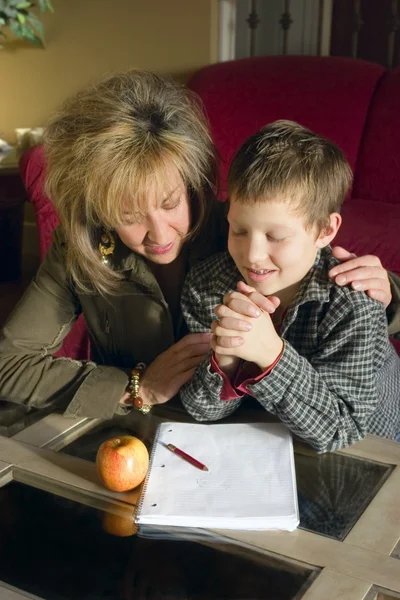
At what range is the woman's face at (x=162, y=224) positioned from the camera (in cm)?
123

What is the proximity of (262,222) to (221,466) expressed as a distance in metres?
0.37

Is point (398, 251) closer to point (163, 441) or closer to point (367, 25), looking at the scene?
point (163, 441)

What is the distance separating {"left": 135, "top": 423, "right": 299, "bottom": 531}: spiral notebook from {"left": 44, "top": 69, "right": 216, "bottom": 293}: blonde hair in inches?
16.0

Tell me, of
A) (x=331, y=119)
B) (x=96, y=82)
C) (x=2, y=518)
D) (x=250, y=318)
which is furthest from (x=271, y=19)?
(x=2, y=518)

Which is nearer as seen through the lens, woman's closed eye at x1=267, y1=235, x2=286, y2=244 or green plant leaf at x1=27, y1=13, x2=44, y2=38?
woman's closed eye at x1=267, y1=235, x2=286, y2=244

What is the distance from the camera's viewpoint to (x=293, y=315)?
116 cm

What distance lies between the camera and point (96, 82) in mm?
1358

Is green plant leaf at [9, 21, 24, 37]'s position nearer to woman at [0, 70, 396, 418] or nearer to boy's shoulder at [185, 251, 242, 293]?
woman at [0, 70, 396, 418]

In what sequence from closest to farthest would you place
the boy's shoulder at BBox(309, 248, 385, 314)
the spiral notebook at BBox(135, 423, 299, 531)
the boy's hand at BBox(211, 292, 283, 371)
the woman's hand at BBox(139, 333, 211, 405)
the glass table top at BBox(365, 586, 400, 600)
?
1. the glass table top at BBox(365, 586, 400, 600)
2. the spiral notebook at BBox(135, 423, 299, 531)
3. the boy's hand at BBox(211, 292, 283, 371)
4. the boy's shoulder at BBox(309, 248, 385, 314)
5. the woman's hand at BBox(139, 333, 211, 405)

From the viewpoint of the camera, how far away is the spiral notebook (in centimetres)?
89

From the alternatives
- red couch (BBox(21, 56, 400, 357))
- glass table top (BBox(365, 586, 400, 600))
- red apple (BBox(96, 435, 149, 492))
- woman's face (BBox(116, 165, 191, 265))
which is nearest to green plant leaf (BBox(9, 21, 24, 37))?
red couch (BBox(21, 56, 400, 357))

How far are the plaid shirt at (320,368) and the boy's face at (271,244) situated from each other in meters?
0.05

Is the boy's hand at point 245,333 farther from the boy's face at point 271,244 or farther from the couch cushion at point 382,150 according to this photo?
the couch cushion at point 382,150

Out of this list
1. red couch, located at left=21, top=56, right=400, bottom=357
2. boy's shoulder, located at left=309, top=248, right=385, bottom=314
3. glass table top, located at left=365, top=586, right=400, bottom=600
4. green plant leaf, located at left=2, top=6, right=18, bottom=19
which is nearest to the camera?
glass table top, located at left=365, top=586, right=400, bottom=600
